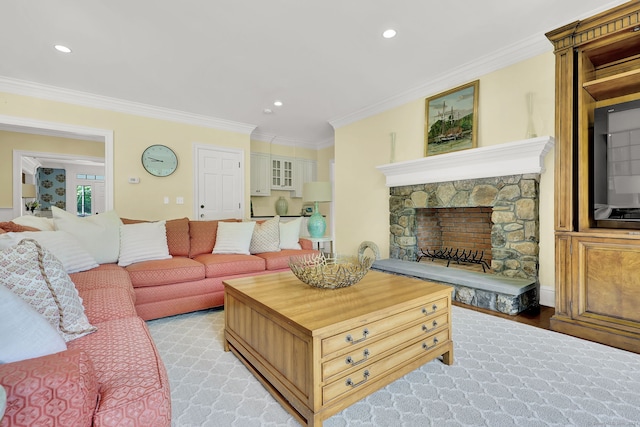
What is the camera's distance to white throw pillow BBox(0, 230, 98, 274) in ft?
7.18

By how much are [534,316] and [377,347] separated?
6.50 ft

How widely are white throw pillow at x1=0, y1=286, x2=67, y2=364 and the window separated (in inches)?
404

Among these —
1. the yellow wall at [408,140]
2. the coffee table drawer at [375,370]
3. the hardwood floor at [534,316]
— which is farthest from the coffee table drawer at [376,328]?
the yellow wall at [408,140]

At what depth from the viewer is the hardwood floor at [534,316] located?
2.47 m

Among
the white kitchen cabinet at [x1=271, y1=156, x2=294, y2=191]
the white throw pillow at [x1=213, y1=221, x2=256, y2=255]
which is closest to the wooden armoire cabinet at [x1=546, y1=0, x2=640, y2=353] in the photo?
the white throw pillow at [x1=213, y1=221, x2=256, y2=255]

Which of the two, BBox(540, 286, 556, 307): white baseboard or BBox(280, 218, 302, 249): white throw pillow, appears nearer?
BBox(540, 286, 556, 307): white baseboard

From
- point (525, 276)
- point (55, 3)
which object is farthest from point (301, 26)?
point (525, 276)

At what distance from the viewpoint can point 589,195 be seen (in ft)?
7.62

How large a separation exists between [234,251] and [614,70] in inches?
151

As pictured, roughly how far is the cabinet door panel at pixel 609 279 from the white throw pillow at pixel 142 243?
3.63m

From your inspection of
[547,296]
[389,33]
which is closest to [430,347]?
[547,296]

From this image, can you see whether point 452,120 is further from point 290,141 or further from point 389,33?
point 290,141

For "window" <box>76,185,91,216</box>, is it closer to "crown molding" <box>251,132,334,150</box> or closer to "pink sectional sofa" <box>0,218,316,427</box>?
"crown molding" <box>251,132,334,150</box>

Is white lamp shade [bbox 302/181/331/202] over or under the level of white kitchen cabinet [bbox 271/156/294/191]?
under
